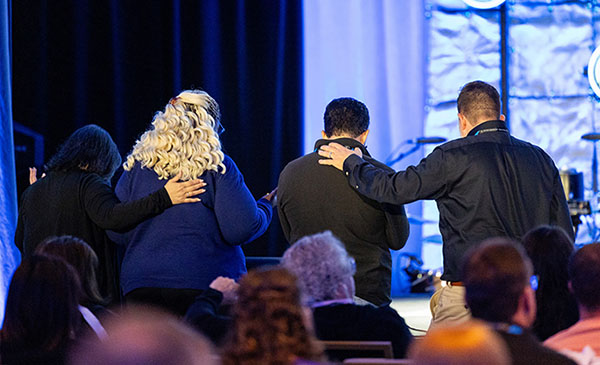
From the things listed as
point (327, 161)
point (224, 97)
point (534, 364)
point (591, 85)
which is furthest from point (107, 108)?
point (534, 364)

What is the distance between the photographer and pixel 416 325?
5090 mm

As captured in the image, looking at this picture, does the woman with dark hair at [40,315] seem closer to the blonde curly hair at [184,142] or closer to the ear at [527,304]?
the ear at [527,304]

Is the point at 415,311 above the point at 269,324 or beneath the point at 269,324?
beneath

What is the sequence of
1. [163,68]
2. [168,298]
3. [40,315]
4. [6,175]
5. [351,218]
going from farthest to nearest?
[163,68], [6,175], [351,218], [168,298], [40,315]

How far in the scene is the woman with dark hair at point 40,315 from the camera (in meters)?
1.86

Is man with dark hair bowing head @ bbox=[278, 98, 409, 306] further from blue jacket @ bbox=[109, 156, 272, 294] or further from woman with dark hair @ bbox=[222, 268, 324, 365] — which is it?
woman with dark hair @ bbox=[222, 268, 324, 365]

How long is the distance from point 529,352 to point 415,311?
4.14 meters

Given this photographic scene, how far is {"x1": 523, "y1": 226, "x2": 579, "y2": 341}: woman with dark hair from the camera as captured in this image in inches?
93.5

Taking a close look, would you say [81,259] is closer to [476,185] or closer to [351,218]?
[351,218]

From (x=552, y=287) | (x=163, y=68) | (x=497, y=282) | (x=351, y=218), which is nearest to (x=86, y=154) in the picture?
(x=351, y=218)

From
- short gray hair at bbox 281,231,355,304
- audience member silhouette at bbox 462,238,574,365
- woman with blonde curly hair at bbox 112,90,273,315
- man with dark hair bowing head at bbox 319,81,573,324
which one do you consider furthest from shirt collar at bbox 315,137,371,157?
audience member silhouette at bbox 462,238,574,365

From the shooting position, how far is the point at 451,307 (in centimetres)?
311

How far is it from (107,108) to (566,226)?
3986 millimetres

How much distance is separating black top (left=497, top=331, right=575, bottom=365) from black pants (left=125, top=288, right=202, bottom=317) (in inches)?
63.9
